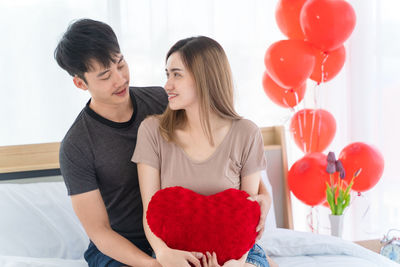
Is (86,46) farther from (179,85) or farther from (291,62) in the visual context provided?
(291,62)

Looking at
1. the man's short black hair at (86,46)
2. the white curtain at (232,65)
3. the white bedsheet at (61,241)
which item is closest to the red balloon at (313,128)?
the white curtain at (232,65)

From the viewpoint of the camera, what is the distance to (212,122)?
59.1 inches

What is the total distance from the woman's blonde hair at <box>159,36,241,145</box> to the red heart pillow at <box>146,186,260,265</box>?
0.23 metres

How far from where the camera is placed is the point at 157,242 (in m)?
1.36

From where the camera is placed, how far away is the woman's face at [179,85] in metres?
1.43

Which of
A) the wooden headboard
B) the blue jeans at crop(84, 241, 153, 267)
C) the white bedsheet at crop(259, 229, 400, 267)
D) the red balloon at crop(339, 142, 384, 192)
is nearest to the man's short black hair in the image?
the blue jeans at crop(84, 241, 153, 267)

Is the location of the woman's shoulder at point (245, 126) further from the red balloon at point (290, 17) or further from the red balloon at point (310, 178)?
the red balloon at point (290, 17)

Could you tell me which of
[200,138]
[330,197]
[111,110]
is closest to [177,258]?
[200,138]

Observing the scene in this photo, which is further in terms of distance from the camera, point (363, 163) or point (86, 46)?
point (363, 163)

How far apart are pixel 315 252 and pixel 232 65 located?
1.33 meters

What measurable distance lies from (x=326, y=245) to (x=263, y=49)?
141 centimetres

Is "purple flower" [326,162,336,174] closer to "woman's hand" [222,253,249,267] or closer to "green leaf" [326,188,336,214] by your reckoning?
"green leaf" [326,188,336,214]

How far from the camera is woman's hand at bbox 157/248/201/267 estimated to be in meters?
1.25

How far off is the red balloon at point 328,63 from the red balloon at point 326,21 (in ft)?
0.33
